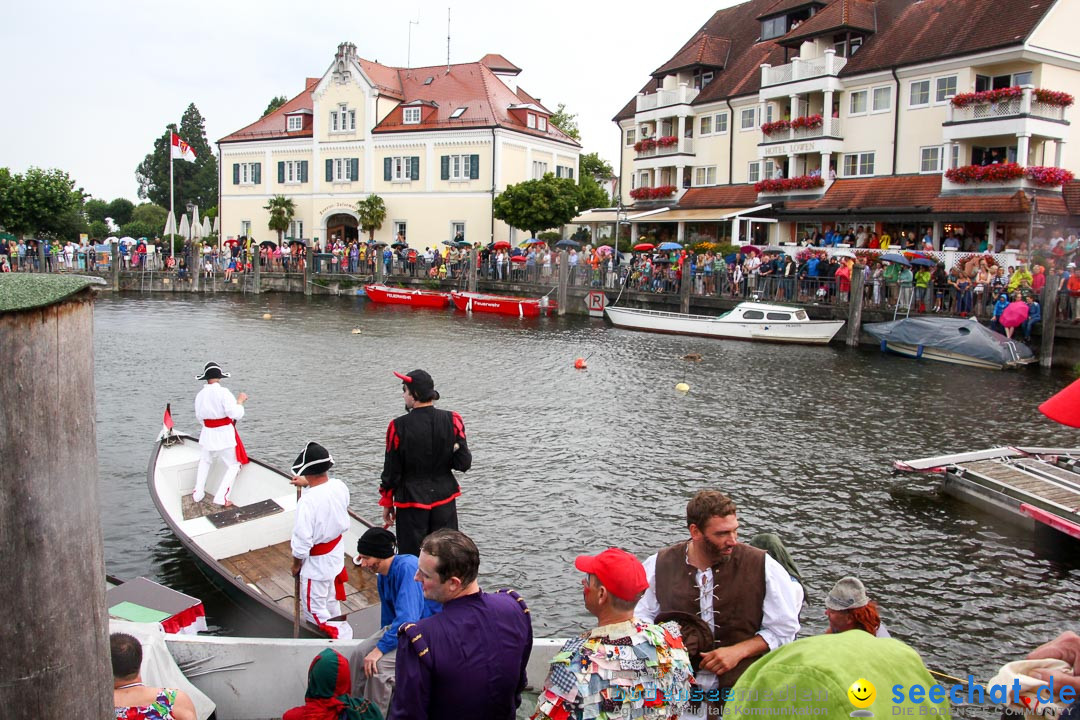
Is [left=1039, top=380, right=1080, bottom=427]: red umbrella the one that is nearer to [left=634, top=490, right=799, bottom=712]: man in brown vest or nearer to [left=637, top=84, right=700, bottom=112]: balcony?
[left=634, top=490, right=799, bottom=712]: man in brown vest

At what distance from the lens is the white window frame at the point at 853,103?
40000 mm

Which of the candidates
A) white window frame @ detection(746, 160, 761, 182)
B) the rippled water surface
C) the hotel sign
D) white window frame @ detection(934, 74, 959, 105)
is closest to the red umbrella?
the rippled water surface

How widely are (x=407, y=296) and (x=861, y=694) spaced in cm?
4382

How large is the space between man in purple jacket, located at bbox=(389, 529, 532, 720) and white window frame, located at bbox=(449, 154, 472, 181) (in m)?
53.7

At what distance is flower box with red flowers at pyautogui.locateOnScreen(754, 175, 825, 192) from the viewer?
4019 centimetres

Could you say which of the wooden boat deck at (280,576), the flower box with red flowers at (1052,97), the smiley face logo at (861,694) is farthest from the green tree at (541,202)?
the smiley face logo at (861,694)

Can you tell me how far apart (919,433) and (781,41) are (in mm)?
30341

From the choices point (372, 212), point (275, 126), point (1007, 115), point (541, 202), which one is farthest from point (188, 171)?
point (1007, 115)

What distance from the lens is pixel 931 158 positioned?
3747 centimetres

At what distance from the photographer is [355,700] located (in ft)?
17.3

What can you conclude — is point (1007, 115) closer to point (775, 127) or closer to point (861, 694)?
point (775, 127)

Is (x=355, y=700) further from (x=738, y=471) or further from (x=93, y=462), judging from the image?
(x=738, y=471)

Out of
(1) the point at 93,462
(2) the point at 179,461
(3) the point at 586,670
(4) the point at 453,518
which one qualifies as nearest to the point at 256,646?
(4) the point at 453,518

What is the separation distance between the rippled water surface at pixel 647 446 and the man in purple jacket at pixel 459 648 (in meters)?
5.04
